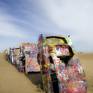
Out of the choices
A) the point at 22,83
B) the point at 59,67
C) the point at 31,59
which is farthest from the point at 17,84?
the point at 31,59

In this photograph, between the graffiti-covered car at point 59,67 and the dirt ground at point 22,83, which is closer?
the graffiti-covered car at point 59,67

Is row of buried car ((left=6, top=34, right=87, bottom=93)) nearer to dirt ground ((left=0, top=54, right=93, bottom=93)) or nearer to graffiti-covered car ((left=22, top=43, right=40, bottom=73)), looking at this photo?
dirt ground ((left=0, top=54, right=93, bottom=93))

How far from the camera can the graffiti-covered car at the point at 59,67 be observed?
523 inches

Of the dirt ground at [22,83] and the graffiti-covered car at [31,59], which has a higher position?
the graffiti-covered car at [31,59]

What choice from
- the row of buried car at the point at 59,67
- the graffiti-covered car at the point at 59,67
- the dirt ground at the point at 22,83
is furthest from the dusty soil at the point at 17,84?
the graffiti-covered car at the point at 59,67

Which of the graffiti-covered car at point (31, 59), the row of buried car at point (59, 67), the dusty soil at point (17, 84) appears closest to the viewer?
the row of buried car at point (59, 67)

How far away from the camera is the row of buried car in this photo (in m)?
13.3

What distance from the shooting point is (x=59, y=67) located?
45.3 ft

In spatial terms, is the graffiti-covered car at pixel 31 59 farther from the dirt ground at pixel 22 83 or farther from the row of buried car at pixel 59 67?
the row of buried car at pixel 59 67

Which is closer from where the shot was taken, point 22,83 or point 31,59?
point 22,83

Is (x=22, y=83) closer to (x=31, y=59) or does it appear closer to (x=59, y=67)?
(x=31, y=59)

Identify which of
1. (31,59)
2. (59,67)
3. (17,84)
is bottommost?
(17,84)

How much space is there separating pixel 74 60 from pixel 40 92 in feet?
7.42

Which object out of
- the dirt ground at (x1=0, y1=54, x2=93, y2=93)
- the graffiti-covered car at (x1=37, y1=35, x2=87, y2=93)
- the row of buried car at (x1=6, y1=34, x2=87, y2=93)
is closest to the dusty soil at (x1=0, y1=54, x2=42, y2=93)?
the dirt ground at (x1=0, y1=54, x2=93, y2=93)
